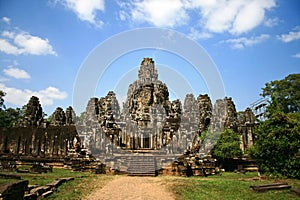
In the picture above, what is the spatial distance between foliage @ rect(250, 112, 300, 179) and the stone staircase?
248 inches

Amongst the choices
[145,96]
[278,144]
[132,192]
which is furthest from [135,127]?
[132,192]

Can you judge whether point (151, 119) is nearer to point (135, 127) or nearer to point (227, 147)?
point (135, 127)

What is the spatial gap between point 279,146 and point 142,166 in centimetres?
828

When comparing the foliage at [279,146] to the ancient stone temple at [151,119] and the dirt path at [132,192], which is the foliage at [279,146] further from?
the dirt path at [132,192]

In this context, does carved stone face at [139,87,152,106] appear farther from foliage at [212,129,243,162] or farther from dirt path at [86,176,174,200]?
dirt path at [86,176,174,200]

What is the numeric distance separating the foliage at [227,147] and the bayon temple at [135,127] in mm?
788

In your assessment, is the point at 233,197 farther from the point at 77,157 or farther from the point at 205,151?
the point at 77,157

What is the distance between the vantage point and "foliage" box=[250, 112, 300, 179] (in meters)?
14.2

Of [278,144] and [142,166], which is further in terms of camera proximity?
[142,166]

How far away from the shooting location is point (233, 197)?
9.63 metres

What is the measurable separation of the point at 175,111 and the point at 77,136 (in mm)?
12102

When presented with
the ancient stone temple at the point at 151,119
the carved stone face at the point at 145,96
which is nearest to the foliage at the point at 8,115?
the ancient stone temple at the point at 151,119

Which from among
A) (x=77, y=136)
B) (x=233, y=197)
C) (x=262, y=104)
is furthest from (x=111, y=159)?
(x=262, y=104)

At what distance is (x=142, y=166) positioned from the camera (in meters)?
17.4
